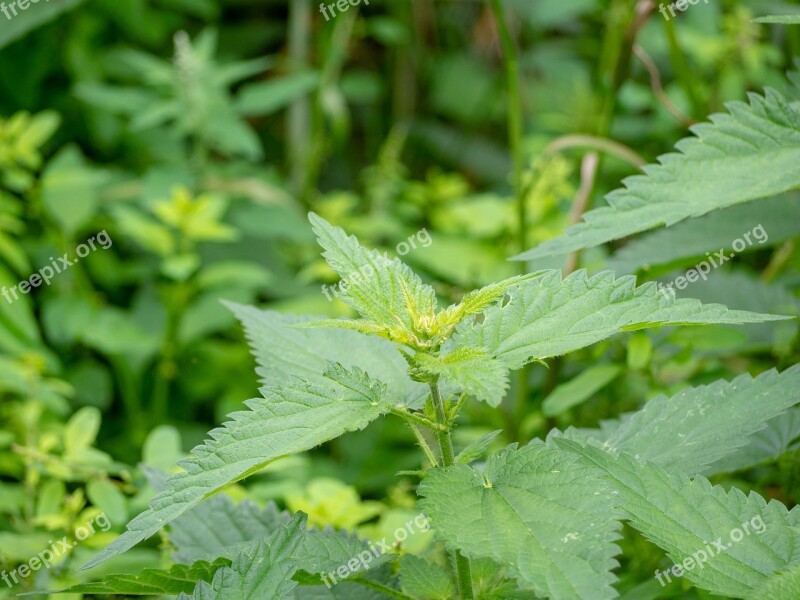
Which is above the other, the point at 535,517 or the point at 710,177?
the point at 710,177

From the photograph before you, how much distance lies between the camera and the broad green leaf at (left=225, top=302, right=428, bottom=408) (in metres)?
1.00

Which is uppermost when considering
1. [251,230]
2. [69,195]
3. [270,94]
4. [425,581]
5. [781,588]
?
[270,94]

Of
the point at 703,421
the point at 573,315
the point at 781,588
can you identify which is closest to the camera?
the point at 781,588

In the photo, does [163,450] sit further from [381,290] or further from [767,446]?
[767,446]

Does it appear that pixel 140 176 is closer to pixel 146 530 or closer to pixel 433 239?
pixel 433 239

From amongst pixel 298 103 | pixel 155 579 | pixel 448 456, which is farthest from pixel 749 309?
pixel 298 103

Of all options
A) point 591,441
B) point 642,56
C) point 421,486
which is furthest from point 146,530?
point 642,56
